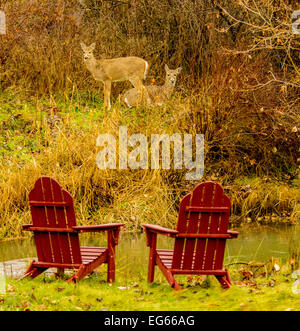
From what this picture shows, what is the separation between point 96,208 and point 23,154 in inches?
90.1

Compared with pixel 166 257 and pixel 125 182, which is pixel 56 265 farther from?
pixel 125 182

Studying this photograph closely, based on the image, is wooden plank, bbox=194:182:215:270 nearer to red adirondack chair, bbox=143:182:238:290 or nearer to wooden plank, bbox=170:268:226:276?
red adirondack chair, bbox=143:182:238:290

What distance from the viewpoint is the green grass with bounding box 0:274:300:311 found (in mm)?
4754

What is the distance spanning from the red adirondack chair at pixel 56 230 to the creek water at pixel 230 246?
1.10 m

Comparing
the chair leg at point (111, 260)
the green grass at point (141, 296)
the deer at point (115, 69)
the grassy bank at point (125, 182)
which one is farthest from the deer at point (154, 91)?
the green grass at point (141, 296)

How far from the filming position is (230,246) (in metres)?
8.18

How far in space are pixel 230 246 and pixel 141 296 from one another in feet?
10.1

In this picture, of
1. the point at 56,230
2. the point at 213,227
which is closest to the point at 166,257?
→ the point at 213,227

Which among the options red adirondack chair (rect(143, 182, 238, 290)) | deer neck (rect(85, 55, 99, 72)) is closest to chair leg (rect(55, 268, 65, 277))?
red adirondack chair (rect(143, 182, 238, 290))

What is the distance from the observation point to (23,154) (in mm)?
10977

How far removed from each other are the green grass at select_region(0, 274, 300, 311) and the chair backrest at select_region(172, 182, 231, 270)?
28 cm
